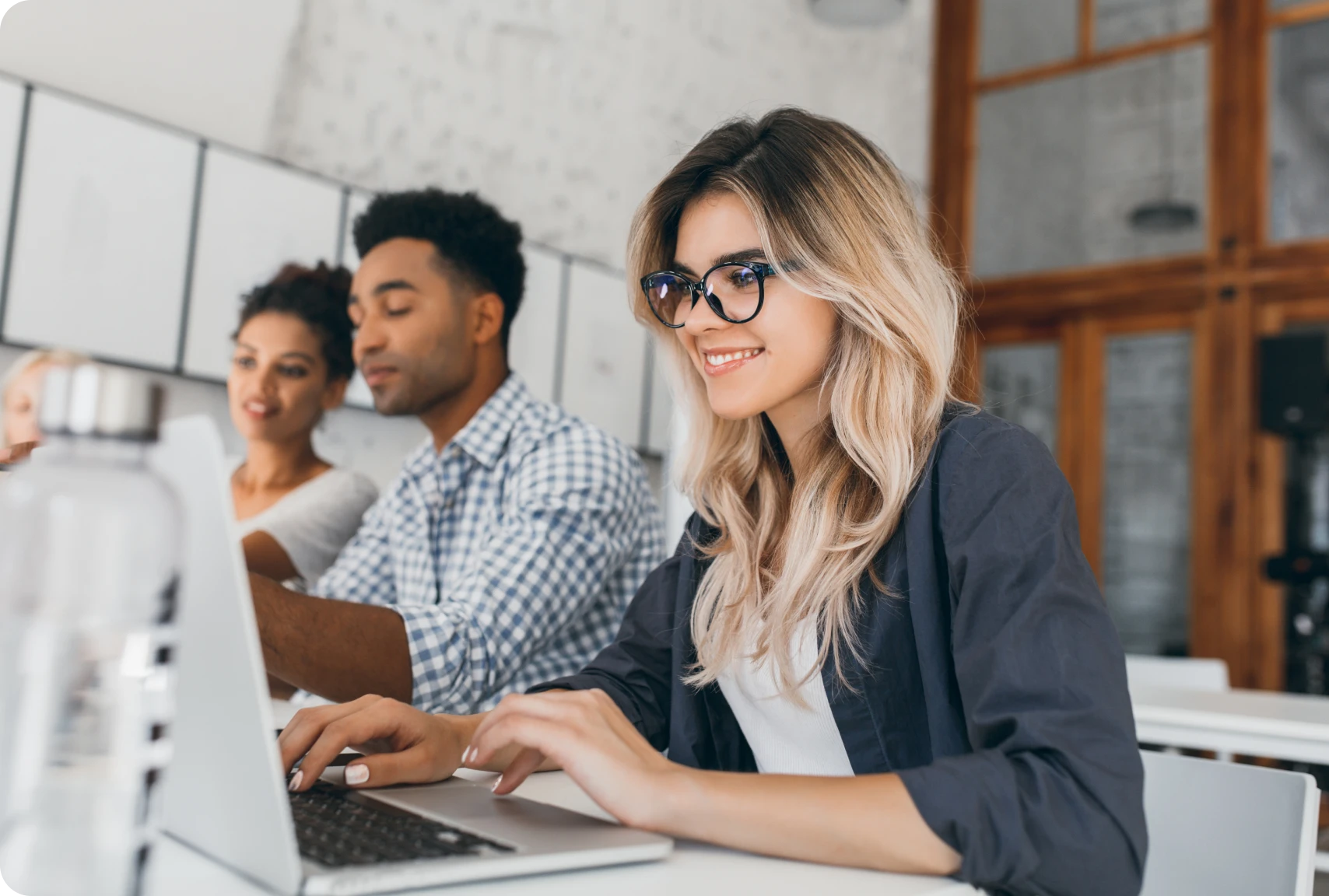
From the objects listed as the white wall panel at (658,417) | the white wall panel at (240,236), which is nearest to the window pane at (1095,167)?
the white wall panel at (658,417)

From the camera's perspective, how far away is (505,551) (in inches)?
69.7

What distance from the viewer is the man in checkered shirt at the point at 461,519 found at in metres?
1.59

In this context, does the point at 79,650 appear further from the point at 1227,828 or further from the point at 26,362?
the point at 26,362

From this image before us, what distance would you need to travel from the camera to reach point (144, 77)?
6.82 ft

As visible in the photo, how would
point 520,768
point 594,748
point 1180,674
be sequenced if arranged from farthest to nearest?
1. point 1180,674
2. point 520,768
3. point 594,748

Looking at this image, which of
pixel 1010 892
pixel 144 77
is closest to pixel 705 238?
pixel 1010 892

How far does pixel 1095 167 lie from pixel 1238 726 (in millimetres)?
3800

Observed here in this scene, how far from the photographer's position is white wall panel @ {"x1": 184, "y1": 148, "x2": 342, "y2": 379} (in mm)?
2029

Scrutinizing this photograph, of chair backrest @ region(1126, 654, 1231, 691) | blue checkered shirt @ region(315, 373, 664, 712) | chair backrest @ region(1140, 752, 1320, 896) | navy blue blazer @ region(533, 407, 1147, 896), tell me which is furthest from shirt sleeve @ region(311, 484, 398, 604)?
chair backrest @ region(1126, 654, 1231, 691)

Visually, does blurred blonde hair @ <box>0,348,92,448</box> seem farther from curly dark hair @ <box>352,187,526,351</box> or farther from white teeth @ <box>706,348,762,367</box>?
white teeth @ <box>706,348,762,367</box>

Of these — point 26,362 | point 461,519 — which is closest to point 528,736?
point 461,519

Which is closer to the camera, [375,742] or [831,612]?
[375,742]

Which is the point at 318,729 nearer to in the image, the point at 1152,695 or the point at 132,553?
the point at 132,553

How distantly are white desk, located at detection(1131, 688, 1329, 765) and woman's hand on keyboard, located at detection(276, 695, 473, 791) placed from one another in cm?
117
